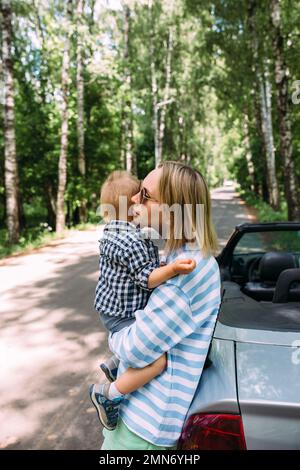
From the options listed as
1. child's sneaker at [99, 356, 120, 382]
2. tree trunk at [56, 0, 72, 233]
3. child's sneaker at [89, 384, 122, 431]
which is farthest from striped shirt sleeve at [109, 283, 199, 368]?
tree trunk at [56, 0, 72, 233]

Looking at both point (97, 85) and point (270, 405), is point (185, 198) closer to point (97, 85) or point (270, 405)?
point (270, 405)

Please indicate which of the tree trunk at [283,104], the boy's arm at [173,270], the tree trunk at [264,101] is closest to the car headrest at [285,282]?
the boy's arm at [173,270]

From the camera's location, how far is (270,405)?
154cm

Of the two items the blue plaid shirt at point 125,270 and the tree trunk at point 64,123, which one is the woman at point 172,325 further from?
the tree trunk at point 64,123

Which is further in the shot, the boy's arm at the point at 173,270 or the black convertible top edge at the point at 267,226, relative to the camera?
the black convertible top edge at the point at 267,226

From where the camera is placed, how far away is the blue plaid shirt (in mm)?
1914

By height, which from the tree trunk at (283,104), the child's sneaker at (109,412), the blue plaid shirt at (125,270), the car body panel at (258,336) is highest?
the tree trunk at (283,104)

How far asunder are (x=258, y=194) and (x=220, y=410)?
3344 centimetres

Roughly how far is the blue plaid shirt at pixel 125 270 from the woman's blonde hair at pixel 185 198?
0.83 ft

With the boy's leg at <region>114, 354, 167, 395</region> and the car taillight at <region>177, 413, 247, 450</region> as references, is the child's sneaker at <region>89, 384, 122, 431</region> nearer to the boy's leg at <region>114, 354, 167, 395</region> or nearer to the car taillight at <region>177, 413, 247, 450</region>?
the boy's leg at <region>114, 354, 167, 395</region>

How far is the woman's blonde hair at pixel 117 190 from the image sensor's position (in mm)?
2404

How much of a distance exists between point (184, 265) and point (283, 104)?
1224cm

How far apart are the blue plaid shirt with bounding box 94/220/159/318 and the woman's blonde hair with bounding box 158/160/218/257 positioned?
0.25 metres

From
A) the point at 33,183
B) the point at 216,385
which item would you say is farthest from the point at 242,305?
the point at 33,183
